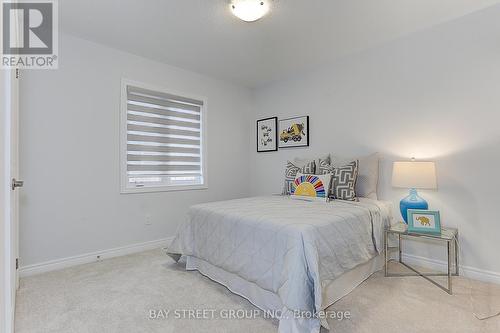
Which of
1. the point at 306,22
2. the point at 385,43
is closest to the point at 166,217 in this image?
the point at 306,22

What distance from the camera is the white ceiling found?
210 cm

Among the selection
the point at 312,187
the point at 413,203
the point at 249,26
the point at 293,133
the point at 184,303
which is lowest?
the point at 184,303

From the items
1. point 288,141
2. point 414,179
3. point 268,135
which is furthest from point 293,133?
point 414,179

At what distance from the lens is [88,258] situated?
2617 millimetres

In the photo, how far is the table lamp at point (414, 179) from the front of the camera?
2.21 m

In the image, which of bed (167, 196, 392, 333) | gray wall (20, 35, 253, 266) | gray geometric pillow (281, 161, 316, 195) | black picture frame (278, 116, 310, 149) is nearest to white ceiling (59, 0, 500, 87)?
gray wall (20, 35, 253, 266)

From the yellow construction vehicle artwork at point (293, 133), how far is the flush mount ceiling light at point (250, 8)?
1.78 meters

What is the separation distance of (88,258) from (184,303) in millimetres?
1419

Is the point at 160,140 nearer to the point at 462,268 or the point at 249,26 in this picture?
the point at 249,26

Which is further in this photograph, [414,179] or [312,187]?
[312,187]

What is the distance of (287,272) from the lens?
1.52 m

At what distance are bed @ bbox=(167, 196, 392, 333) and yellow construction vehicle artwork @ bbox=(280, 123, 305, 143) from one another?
1.34 metres

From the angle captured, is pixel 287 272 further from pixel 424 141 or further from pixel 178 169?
pixel 178 169

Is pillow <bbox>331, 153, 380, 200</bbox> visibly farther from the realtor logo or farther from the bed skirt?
the realtor logo
